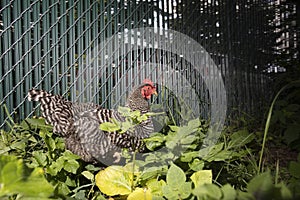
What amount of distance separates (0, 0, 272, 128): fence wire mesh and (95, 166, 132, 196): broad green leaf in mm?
1078

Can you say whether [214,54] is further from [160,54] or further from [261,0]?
[261,0]

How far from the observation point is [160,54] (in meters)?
2.72

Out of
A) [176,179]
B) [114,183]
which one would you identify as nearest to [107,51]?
[114,183]

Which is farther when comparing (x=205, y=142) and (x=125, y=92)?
(x=125, y=92)

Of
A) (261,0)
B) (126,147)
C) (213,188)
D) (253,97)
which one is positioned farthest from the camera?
(261,0)

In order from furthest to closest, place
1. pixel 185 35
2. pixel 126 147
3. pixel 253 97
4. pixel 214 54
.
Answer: pixel 253 97 → pixel 214 54 → pixel 185 35 → pixel 126 147

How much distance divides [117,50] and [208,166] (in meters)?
1.46

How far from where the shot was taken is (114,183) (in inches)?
42.3

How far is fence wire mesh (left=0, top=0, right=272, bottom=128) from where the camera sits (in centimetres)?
205

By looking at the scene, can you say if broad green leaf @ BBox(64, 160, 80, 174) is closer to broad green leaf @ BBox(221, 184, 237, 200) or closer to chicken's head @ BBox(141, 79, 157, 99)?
chicken's head @ BBox(141, 79, 157, 99)

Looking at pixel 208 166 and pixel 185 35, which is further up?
pixel 185 35

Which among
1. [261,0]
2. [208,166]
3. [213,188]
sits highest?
[261,0]

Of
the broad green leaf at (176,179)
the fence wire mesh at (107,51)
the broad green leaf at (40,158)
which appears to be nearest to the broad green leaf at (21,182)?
the broad green leaf at (176,179)

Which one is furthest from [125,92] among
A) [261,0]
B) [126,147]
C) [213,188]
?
[261,0]
